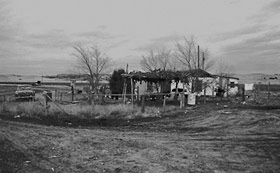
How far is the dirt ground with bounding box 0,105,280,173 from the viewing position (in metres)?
6.38

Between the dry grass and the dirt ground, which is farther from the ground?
the dry grass

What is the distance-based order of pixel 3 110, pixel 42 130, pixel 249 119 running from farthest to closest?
1. pixel 3 110
2. pixel 249 119
3. pixel 42 130

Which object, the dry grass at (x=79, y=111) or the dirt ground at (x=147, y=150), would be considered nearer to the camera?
the dirt ground at (x=147, y=150)

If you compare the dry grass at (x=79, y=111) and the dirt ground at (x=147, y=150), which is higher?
the dry grass at (x=79, y=111)

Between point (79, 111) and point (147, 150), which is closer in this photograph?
point (147, 150)

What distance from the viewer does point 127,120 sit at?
1473cm

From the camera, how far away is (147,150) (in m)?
7.82

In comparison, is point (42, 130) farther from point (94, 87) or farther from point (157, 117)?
point (94, 87)

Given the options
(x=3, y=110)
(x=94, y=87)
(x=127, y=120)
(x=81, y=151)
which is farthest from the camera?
(x=94, y=87)

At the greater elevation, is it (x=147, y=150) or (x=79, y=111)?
(x=79, y=111)

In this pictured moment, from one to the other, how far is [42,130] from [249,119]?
890cm

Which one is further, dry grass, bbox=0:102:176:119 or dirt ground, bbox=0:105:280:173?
dry grass, bbox=0:102:176:119

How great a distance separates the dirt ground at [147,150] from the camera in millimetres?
6375

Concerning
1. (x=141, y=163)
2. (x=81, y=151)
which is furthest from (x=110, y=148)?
(x=141, y=163)
